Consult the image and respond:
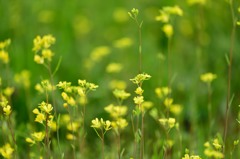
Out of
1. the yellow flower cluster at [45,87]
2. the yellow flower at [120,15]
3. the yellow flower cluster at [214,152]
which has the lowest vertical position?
the yellow flower cluster at [214,152]

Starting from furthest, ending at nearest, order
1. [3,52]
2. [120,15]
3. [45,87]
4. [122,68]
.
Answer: [120,15] < [122,68] < [3,52] < [45,87]

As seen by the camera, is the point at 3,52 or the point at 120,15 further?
the point at 120,15

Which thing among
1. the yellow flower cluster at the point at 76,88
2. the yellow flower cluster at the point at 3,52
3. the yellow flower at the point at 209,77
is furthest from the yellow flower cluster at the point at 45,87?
the yellow flower at the point at 209,77

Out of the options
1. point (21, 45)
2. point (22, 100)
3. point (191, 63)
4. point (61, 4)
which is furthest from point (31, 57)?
point (191, 63)

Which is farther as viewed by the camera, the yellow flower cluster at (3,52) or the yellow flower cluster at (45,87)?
the yellow flower cluster at (3,52)

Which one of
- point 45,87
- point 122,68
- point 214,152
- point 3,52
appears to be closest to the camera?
point 214,152

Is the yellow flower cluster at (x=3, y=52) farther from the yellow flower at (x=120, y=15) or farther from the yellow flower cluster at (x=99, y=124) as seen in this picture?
the yellow flower at (x=120, y=15)

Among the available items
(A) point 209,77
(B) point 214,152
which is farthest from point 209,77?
(B) point 214,152

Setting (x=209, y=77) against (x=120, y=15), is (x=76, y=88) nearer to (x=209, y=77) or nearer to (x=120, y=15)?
(x=209, y=77)

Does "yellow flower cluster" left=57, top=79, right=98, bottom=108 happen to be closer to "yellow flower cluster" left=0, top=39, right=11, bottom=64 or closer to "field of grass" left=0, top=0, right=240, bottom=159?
"yellow flower cluster" left=0, top=39, right=11, bottom=64
